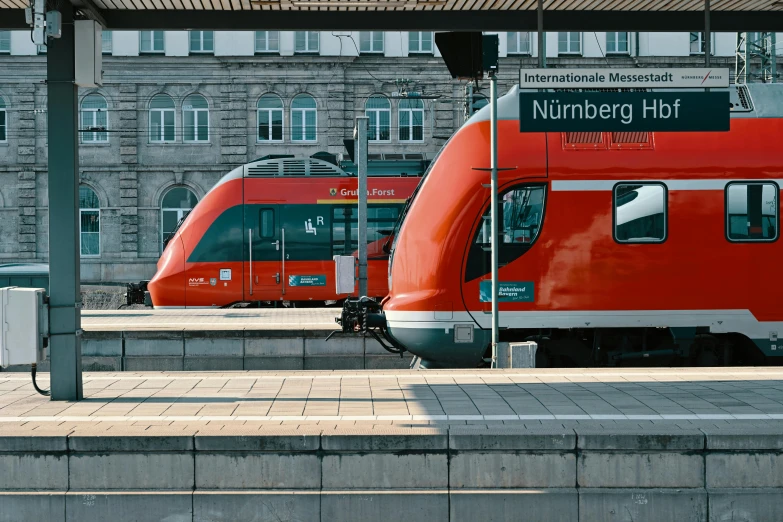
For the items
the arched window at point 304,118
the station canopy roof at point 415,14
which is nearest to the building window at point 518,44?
the arched window at point 304,118

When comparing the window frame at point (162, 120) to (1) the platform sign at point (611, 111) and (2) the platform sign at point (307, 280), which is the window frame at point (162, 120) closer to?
(2) the platform sign at point (307, 280)

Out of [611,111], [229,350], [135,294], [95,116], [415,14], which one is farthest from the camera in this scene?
[95,116]

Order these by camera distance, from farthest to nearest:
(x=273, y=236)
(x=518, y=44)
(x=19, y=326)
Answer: (x=518, y=44), (x=273, y=236), (x=19, y=326)

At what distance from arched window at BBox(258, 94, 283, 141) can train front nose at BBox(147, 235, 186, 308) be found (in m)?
20.5

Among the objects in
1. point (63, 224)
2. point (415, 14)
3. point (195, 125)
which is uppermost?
point (195, 125)

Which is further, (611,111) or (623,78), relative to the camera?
(611,111)

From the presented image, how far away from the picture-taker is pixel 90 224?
38906mm

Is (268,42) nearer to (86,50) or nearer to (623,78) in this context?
(623,78)

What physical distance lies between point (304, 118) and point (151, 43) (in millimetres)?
7120

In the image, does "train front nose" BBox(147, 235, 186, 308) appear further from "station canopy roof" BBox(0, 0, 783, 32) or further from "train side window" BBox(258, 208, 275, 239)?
"station canopy roof" BBox(0, 0, 783, 32)

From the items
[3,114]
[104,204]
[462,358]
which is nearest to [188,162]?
[104,204]

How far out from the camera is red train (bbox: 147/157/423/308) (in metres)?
19.1

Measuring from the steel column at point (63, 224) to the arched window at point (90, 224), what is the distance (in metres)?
32.1

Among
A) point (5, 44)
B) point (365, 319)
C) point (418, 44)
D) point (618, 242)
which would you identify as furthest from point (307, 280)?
point (5, 44)
